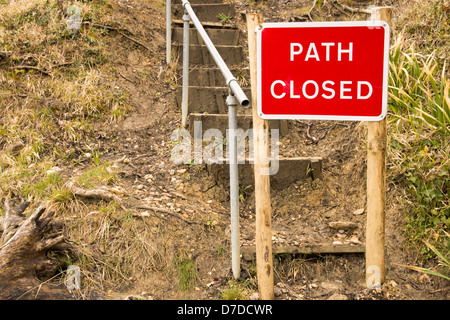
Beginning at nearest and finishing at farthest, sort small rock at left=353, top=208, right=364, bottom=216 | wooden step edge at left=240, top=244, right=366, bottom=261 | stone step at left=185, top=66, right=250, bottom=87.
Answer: wooden step edge at left=240, top=244, right=366, bottom=261 < small rock at left=353, top=208, right=364, bottom=216 < stone step at left=185, top=66, right=250, bottom=87

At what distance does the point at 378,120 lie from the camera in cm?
244

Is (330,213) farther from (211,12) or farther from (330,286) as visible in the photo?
(211,12)

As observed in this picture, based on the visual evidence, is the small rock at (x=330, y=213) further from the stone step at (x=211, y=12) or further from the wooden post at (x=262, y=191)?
the stone step at (x=211, y=12)

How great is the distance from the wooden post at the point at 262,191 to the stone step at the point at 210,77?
219cm

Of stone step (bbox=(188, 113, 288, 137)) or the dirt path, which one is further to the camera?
stone step (bbox=(188, 113, 288, 137))

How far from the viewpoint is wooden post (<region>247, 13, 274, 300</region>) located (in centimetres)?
256

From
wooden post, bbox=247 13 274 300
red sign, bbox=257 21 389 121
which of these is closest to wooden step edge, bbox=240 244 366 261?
wooden post, bbox=247 13 274 300

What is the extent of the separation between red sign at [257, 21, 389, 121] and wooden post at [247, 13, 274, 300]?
11 centimetres

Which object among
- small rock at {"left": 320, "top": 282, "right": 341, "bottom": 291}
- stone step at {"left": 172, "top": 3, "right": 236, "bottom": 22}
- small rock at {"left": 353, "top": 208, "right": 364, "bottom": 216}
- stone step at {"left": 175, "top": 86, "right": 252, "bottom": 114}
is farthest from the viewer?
stone step at {"left": 172, "top": 3, "right": 236, "bottom": 22}

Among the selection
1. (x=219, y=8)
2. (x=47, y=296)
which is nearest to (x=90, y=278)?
(x=47, y=296)

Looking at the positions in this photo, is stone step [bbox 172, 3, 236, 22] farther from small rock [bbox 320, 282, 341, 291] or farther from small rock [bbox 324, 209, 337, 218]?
small rock [bbox 320, 282, 341, 291]

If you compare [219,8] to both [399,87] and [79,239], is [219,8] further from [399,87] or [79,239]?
[79,239]

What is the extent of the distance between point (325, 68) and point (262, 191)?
79 cm


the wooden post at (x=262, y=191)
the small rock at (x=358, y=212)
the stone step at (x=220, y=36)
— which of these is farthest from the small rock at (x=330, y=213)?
the stone step at (x=220, y=36)
